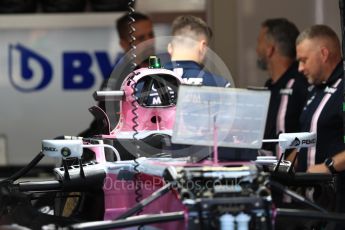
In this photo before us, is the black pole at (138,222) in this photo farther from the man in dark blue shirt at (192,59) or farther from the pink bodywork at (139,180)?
the man in dark blue shirt at (192,59)

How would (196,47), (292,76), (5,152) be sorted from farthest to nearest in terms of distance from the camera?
(5,152) → (292,76) → (196,47)

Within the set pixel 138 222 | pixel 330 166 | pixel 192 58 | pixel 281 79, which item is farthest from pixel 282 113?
pixel 138 222

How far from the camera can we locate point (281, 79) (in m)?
8.41

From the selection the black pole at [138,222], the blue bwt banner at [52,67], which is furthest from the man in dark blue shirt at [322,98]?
the blue bwt banner at [52,67]

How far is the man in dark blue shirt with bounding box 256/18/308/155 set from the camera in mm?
8109

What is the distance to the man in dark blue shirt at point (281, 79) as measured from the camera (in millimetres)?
8109

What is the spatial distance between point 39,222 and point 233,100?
4.84 ft

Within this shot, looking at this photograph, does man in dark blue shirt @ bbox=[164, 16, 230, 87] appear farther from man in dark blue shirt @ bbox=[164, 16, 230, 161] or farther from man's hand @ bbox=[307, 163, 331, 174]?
man's hand @ bbox=[307, 163, 331, 174]

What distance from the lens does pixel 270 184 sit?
4836 millimetres

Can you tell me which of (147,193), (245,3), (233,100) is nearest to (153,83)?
(147,193)

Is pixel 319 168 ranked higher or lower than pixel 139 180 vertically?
→ lower

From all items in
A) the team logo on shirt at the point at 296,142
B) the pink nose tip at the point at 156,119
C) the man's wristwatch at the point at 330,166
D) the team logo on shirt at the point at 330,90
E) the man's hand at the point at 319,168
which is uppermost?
the team logo on shirt at the point at 330,90

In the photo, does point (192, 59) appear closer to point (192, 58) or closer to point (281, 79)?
point (192, 58)

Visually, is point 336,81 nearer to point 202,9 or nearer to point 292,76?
point 292,76
